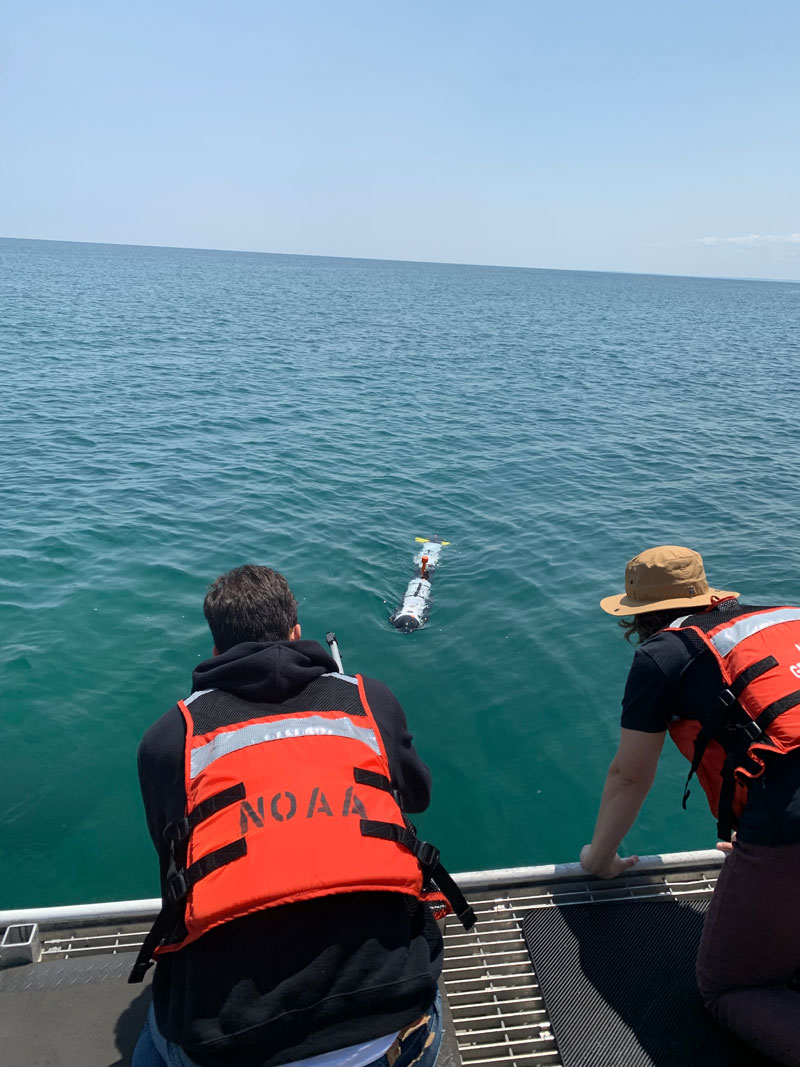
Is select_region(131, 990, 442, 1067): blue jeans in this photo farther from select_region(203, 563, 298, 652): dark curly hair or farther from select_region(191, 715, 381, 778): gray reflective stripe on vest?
select_region(203, 563, 298, 652): dark curly hair

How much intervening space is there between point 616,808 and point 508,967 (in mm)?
1087

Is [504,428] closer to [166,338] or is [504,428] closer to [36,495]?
[36,495]

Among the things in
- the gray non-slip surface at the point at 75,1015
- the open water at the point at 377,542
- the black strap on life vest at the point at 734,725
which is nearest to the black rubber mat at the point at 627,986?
the gray non-slip surface at the point at 75,1015

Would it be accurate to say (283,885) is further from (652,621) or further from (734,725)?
(652,621)

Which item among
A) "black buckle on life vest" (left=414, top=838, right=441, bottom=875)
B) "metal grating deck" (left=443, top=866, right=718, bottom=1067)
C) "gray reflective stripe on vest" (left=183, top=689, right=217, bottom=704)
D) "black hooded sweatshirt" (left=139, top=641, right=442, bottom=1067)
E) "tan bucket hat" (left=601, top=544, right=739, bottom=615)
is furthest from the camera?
"tan bucket hat" (left=601, top=544, right=739, bottom=615)

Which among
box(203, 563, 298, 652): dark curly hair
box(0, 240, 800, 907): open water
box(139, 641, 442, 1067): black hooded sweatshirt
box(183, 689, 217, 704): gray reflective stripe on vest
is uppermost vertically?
box(203, 563, 298, 652): dark curly hair

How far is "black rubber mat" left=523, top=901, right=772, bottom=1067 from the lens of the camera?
11.1ft

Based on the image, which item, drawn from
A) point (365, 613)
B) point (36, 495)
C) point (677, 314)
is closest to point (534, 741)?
point (365, 613)

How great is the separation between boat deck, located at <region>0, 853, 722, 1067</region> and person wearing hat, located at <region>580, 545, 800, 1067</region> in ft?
3.04

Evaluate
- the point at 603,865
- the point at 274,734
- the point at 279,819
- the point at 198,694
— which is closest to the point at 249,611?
the point at 198,694

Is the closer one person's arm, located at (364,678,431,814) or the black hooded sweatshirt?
the black hooded sweatshirt

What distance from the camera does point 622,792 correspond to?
375 cm

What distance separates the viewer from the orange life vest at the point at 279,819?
2240 mm

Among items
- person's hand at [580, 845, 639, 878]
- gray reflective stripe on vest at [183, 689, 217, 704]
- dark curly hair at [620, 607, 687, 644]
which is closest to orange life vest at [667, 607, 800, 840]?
dark curly hair at [620, 607, 687, 644]
